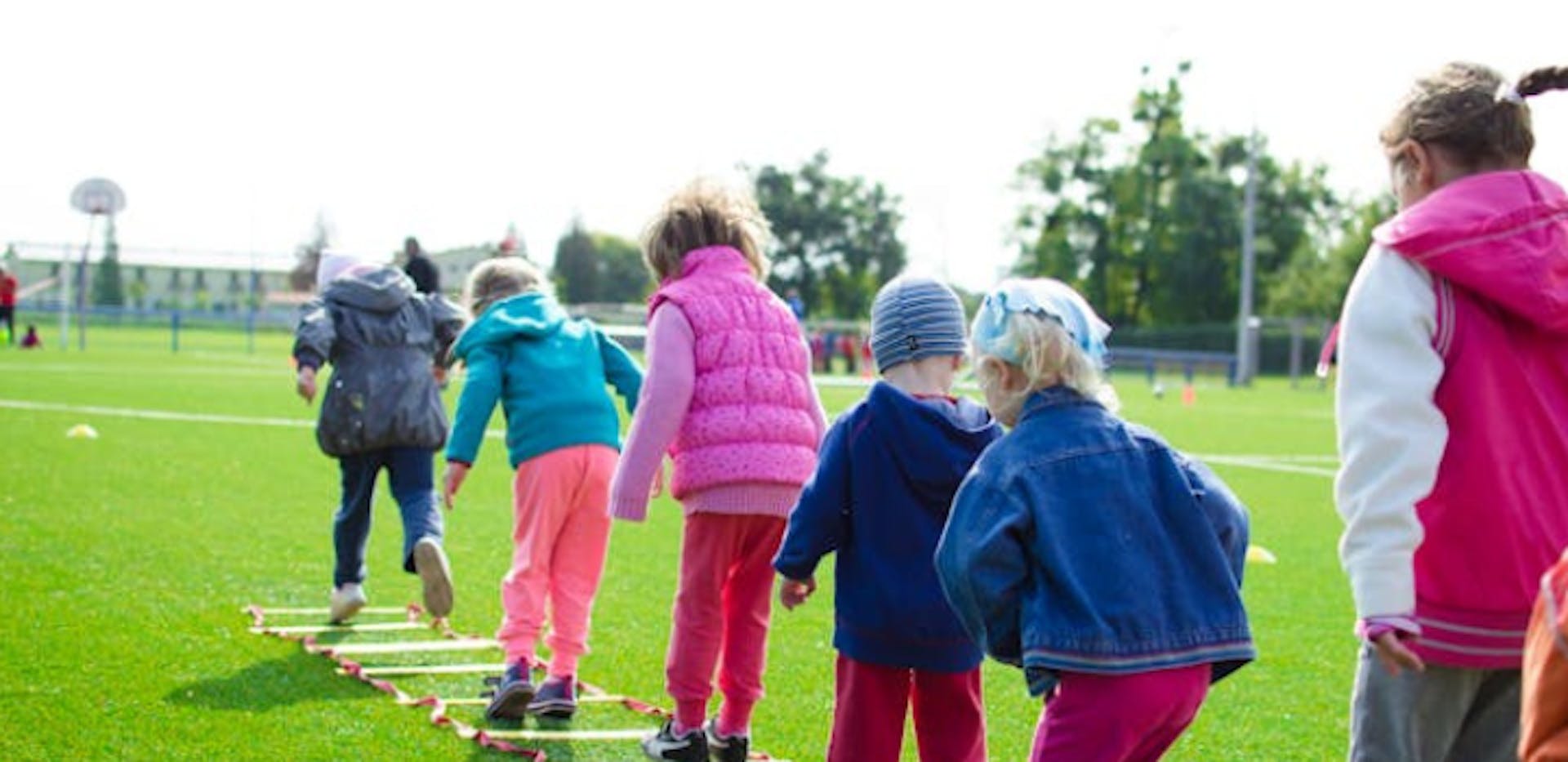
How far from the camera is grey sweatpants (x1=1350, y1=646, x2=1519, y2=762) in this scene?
3.16 m

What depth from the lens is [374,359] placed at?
7383 mm

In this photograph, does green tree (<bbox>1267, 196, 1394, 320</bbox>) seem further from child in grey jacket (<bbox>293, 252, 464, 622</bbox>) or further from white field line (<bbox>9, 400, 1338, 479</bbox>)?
child in grey jacket (<bbox>293, 252, 464, 622</bbox>)

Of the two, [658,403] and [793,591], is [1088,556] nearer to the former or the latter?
[793,591]

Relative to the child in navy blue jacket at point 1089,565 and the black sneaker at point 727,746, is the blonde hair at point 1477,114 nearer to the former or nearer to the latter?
the child in navy blue jacket at point 1089,565

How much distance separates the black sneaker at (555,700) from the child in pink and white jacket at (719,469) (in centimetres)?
56

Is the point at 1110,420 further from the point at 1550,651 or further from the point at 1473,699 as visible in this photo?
the point at 1550,651

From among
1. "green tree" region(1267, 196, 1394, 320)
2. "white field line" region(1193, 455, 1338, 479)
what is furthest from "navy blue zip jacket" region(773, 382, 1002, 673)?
"green tree" region(1267, 196, 1394, 320)

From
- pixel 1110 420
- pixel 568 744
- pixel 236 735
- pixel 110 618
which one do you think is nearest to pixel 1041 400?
pixel 1110 420

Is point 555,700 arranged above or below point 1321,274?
below

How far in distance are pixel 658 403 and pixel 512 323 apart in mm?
1027

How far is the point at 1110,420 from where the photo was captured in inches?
140

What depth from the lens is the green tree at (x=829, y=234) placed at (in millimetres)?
82188

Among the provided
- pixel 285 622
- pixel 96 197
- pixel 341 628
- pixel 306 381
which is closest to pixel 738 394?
pixel 306 381

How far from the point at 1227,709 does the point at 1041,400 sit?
10.1ft
